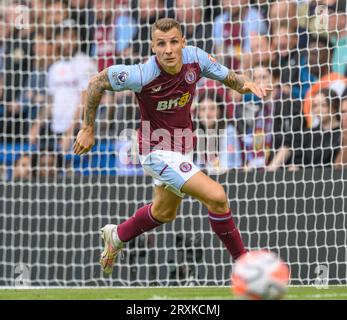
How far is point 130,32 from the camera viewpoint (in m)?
12.7

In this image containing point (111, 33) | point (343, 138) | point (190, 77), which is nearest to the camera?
point (190, 77)

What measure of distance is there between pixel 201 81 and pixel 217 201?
4546 mm

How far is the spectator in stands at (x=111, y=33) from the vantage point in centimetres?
1268

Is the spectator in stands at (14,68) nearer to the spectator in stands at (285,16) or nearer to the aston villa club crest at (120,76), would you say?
the spectator in stands at (285,16)

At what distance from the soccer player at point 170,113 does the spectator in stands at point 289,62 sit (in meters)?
3.19

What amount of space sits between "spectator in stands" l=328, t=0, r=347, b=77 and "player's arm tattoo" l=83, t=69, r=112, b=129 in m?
4.13

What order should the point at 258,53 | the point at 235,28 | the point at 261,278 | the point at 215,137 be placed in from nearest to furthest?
the point at 261,278 < the point at 215,137 < the point at 258,53 < the point at 235,28

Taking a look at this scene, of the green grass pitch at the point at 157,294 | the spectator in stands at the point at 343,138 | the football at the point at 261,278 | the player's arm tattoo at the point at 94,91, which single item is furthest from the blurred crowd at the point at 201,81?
the football at the point at 261,278

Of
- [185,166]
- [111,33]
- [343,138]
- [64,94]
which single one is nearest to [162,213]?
[185,166]

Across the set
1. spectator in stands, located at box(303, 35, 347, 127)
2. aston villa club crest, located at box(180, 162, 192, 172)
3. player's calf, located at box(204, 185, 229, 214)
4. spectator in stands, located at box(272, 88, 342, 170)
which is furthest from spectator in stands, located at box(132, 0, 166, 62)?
player's calf, located at box(204, 185, 229, 214)

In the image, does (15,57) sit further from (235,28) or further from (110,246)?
(110,246)

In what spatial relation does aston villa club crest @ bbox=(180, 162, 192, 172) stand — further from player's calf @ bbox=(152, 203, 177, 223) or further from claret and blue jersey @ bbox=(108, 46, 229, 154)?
player's calf @ bbox=(152, 203, 177, 223)

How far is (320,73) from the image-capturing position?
11.6 metres
